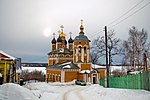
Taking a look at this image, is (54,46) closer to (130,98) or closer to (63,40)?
(63,40)

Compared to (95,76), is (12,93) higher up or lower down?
higher up

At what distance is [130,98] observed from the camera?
13070 millimetres

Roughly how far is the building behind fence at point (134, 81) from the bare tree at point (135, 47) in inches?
303

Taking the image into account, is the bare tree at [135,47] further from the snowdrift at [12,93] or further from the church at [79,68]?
the snowdrift at [12,93]

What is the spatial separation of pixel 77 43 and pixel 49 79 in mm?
12003

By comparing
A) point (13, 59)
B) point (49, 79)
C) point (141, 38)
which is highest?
point (141, 38)

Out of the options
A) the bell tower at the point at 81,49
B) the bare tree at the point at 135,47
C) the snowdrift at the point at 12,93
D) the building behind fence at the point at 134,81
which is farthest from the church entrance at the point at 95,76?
the snowdrift at the point at 12,93

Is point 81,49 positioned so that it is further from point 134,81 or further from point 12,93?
point 12,93

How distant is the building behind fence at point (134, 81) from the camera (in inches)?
610

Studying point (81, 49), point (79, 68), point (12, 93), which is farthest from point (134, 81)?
point (81, 49)

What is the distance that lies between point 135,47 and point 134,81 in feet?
48.4

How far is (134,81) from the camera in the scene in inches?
710

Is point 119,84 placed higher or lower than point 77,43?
lower

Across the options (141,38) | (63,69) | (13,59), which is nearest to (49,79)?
(63,69)
